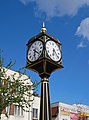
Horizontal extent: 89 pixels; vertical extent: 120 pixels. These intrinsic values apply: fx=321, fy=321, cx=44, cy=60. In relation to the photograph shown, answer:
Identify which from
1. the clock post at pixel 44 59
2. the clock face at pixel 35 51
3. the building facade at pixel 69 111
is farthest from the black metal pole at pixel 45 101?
the building facade at pixel 69 111

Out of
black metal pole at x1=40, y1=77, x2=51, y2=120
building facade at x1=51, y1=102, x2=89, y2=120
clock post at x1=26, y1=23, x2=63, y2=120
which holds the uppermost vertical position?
building facade at x1=51, y1=102, x2=89, y2=120

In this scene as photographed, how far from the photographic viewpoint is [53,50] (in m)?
10.7

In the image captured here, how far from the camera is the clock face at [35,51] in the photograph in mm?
10452

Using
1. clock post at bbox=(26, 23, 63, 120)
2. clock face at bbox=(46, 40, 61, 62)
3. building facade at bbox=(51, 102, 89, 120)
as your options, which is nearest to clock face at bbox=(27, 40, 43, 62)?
clock post at bbox=(26, 23, 63, 120)

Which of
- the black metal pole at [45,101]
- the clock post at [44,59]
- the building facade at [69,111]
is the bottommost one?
the black metal pole at [45,101]

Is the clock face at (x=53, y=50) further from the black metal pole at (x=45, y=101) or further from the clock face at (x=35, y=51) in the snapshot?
the black metal pole at (x=45, y=101)

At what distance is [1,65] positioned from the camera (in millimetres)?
18609

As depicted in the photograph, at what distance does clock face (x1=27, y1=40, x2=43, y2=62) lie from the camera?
10452mm

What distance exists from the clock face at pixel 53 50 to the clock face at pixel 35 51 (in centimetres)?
24

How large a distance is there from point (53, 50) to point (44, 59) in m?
0.71

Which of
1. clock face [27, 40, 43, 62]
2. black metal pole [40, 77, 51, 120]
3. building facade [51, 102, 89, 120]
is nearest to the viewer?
black metal pole [40, 77, 51, 120]

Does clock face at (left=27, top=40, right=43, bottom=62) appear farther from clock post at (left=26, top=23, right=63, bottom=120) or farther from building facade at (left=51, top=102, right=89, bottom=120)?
building facade at (left=51, top=102, right=89, bottom=120)

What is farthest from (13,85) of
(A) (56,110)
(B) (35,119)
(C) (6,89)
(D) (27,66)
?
(A) (56,110)

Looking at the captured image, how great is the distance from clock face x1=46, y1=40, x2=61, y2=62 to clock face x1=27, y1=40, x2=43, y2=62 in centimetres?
24
